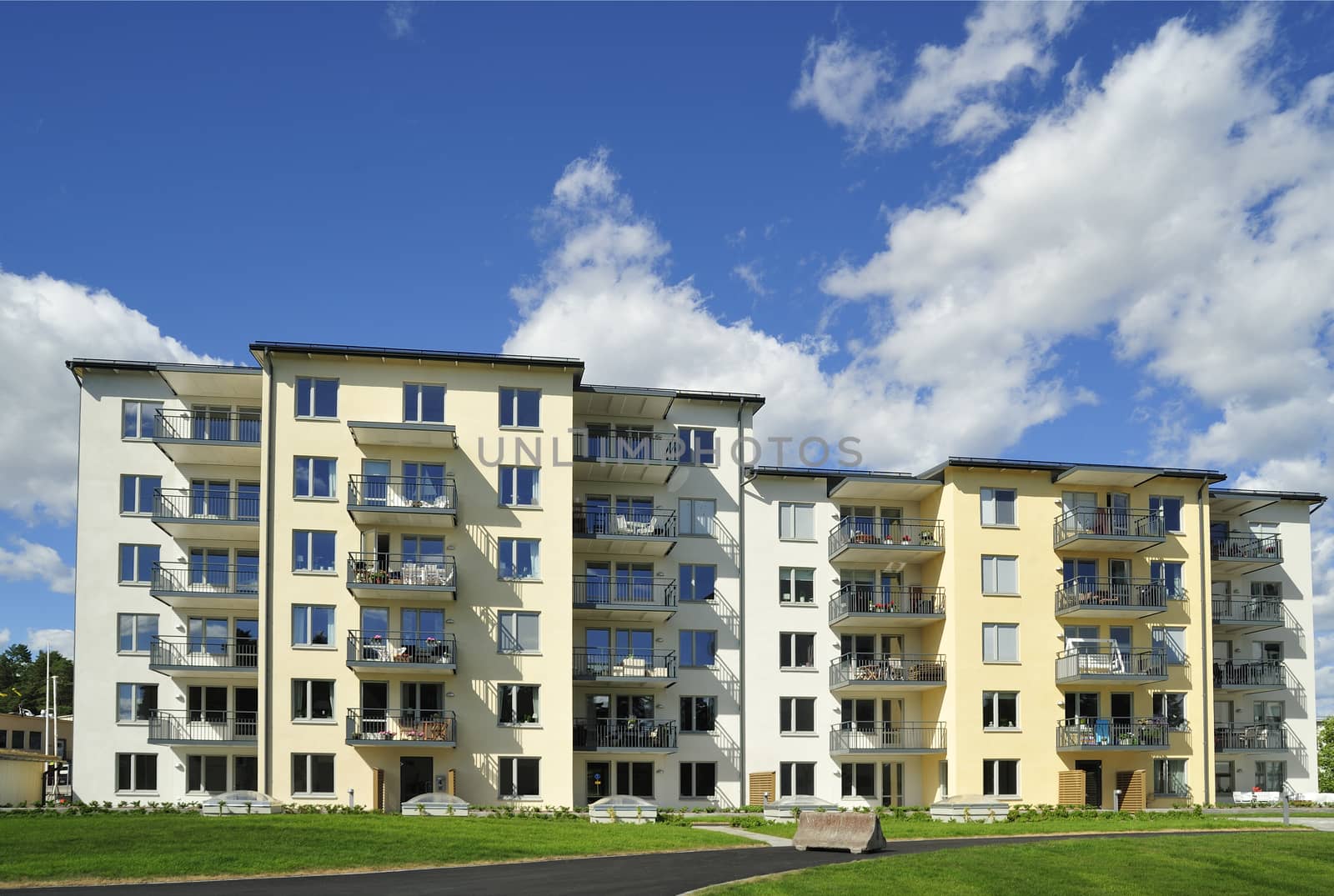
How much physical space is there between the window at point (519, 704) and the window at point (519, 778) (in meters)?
1.28

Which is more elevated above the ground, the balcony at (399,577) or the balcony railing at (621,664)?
the balcony at (399,577)

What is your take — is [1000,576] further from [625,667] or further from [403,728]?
[403,728]

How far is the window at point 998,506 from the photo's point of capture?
50062 mm

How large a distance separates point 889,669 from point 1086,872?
26299mm

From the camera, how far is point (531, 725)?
44.6 meters

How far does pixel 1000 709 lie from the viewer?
160ft

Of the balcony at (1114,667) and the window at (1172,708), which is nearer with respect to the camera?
the balcony at (1114,667)

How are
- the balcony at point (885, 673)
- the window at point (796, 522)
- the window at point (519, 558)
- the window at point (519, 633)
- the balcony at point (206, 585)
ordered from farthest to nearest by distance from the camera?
the window at point (796, 522) → the balcony at point (885, 673) → the window at point (519, 558) → the window at point (519, 633) → the balcony at point (206, 585)

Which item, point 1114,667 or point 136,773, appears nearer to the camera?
point 136,773

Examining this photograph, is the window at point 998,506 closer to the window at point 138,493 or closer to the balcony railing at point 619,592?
the balcony railing at point 619,592

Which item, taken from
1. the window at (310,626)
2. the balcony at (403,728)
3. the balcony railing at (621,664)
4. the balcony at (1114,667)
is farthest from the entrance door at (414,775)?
the balcony at (1114,667)

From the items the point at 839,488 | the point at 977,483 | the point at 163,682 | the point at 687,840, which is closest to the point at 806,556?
the point at 839,488

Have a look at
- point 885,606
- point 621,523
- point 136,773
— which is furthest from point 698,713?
point 136,773

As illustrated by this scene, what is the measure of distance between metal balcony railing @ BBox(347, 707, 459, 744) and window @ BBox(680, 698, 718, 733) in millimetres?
9054
